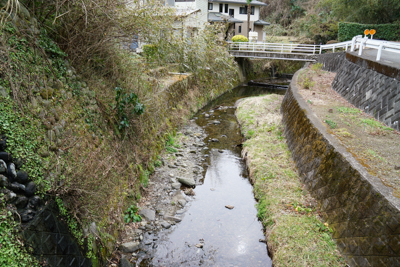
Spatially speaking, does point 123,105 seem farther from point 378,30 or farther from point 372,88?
point 378,30

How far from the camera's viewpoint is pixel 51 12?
5445 millimetres

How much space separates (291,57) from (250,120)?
1374cm

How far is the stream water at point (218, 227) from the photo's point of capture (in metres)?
5.67

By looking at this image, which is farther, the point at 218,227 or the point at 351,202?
the point at 218,227

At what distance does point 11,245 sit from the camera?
3064 millimetres

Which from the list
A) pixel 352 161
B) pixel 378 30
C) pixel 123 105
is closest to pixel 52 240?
pixel 123 105

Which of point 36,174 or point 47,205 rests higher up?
point 36,174

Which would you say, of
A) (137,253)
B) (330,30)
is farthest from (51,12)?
(330,30)

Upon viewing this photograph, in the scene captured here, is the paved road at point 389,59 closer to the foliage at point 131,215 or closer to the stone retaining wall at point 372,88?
the stone retaining wall at point 372,88

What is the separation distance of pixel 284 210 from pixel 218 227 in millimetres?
1669

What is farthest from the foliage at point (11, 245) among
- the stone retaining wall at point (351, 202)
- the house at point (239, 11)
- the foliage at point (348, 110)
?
the house at point (239, 11)

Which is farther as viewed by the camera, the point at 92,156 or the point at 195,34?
the point at 195,34

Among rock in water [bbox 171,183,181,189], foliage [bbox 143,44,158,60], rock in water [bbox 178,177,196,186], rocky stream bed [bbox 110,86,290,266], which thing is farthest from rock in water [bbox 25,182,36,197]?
foliage [bbox 143,44,158,60]

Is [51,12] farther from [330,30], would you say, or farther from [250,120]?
[330,30]
